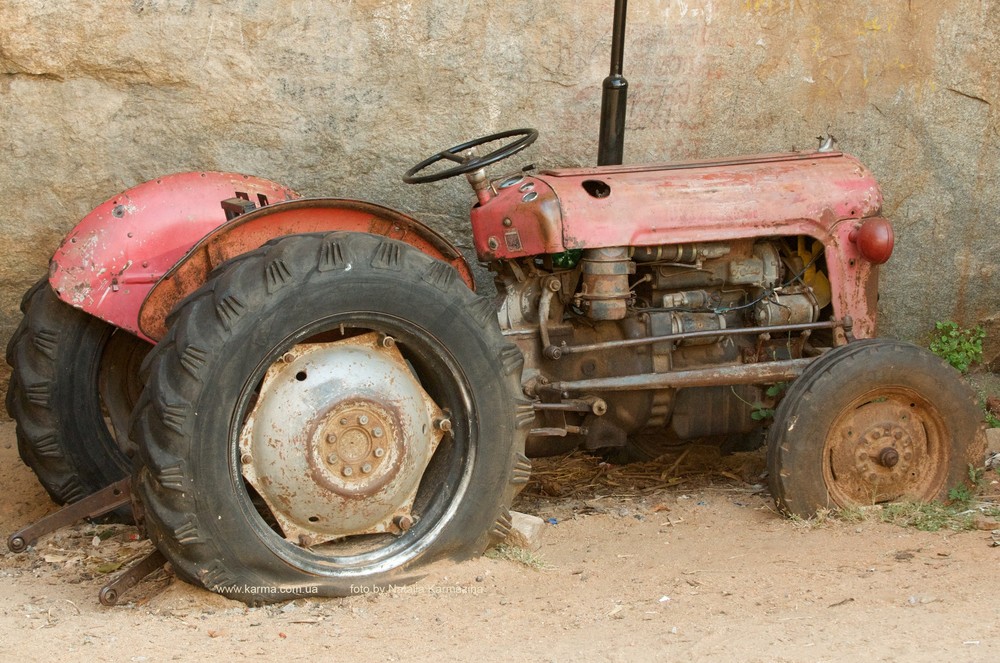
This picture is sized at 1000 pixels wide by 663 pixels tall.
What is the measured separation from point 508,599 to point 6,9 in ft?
10.7

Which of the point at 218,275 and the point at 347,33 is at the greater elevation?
the point at 347,33

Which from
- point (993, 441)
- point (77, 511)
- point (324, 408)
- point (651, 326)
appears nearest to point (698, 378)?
point (651, 326)

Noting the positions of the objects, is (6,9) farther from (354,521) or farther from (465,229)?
(354,521)

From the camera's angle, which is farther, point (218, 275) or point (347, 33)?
point (347, 33)

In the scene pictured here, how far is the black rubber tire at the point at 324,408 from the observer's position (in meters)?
3.68

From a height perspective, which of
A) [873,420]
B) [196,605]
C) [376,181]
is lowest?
[196,605]

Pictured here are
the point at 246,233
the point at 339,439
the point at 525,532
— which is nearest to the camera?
the point at 339,439

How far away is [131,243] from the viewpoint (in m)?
4.48

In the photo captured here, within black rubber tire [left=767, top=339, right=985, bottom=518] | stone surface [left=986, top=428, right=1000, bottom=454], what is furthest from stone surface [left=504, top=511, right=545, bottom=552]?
stone surface [left=986, top=428, right=1000, bottom=454]

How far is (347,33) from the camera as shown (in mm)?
5312

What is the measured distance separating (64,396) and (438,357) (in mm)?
1562

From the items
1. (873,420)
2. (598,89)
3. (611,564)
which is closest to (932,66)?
(598,89)

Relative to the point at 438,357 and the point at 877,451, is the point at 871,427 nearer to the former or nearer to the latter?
the point at 877,451

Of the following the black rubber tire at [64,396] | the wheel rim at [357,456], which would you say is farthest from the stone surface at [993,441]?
the black rubber tire at [64,396]
